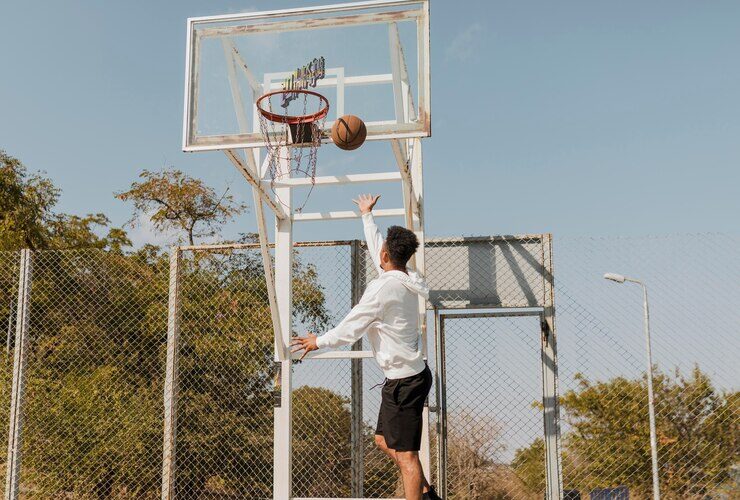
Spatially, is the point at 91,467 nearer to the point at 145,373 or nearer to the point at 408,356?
the point at 145,373

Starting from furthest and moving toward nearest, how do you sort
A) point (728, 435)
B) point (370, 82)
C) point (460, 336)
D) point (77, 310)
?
1. point (77, 310)
2. point (460, 336)
3. point (728, 435)
4. point (370, 82)

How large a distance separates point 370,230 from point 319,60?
132 cm

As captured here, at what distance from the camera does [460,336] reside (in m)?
5.96

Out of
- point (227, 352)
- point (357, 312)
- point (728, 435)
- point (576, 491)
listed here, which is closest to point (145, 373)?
point (227, 352)

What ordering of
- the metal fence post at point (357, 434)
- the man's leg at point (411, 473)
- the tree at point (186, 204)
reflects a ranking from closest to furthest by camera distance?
1. the man's leg at point (411, 473)
2. the metal fence post at point (357, 434)
3. the tree at point (186, 204)

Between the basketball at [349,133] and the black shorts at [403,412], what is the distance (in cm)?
161

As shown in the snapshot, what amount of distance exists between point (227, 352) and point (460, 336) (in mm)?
2309

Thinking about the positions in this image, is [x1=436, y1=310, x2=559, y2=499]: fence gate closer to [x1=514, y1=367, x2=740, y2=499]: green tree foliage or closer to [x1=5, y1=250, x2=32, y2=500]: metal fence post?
[x1=514, y1=367, x2=740, y2=499]: green tree foliage

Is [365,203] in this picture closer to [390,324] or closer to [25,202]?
[390,324]

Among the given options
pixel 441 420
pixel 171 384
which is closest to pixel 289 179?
pixel 171 384

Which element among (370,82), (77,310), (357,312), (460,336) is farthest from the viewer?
(77,310)

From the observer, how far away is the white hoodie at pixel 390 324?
3982 millimetres

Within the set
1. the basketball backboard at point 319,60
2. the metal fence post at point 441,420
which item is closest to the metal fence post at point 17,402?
the basketball backboard at point 319,60

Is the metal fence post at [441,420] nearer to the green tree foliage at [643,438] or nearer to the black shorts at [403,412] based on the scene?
the green tree foliage at [643,438]
